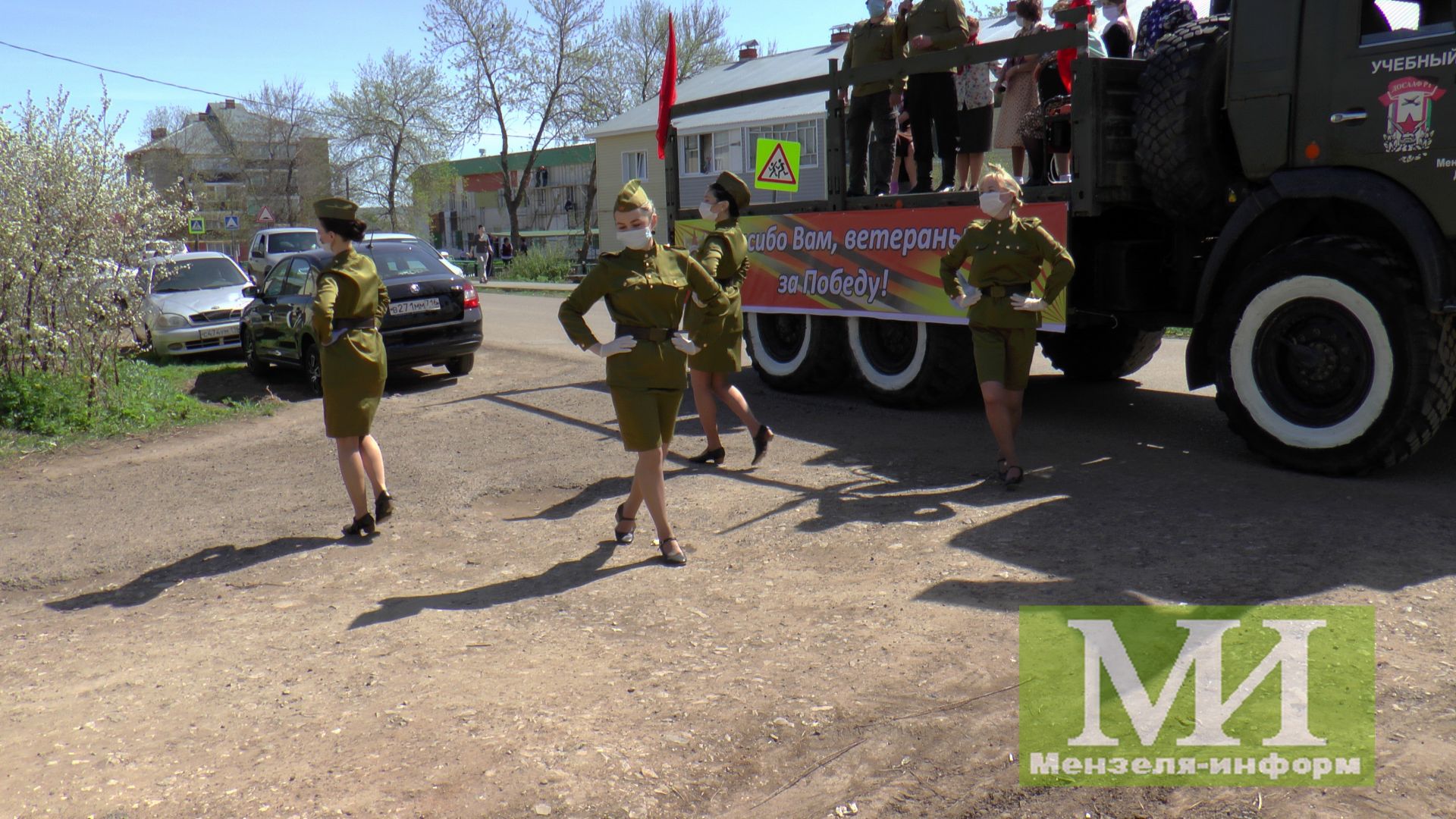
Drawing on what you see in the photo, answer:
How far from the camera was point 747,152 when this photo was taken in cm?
3228

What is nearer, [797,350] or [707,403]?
[707,403]

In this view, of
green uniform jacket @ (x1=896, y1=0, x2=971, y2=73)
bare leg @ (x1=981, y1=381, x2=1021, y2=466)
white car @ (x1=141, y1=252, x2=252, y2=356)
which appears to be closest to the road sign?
green uniform jacket @ (x1=896, y1=0, x2=971, y2=73)

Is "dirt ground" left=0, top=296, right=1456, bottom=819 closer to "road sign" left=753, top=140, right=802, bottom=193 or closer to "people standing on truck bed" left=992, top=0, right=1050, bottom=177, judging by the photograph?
"people standing on truck bed" left=992, top=0, right=1050, bottom=177

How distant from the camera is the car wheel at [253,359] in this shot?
13625 millimetres

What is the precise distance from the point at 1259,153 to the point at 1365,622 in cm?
357

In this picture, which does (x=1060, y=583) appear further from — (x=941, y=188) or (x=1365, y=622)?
(x=941, y=188)

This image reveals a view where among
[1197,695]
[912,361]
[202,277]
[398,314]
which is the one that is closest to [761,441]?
[912,361]

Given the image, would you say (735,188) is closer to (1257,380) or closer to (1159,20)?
(1159,20)

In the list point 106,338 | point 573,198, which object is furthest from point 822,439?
point 573,198

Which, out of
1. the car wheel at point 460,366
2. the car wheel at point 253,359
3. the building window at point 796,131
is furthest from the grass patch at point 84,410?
the building window at point 796,131

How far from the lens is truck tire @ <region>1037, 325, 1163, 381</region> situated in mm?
10328

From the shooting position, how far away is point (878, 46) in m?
9.80

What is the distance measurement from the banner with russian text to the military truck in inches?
10.2

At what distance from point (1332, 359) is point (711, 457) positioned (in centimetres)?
378
